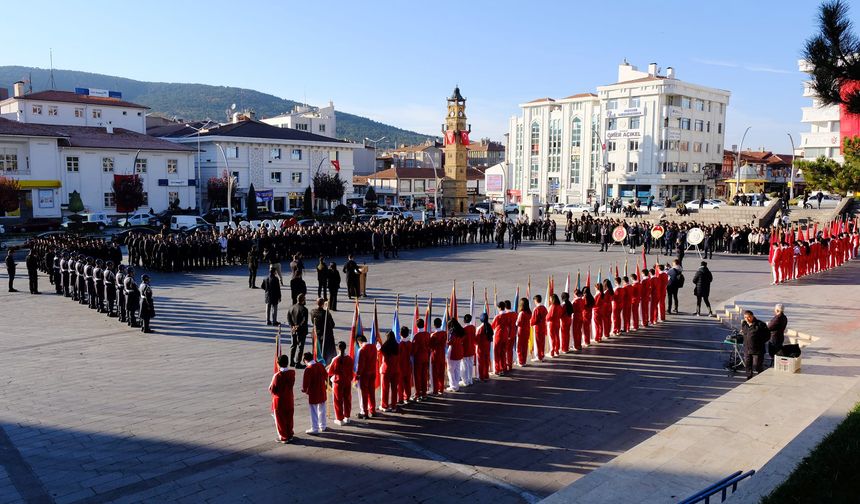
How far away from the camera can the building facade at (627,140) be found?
2763 inches

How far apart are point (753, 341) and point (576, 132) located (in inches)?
2690

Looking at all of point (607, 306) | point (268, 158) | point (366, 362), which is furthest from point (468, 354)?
point (268, 158)

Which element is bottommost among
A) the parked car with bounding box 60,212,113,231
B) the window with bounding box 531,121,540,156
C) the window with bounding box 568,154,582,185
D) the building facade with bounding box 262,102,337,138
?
the parked car with bounding box 60,212,113,231

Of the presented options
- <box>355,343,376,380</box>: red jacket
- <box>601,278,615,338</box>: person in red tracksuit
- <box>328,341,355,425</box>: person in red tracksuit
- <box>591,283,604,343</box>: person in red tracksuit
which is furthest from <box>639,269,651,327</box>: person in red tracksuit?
<box>328,341,355,425</box>: person in red tracksuit

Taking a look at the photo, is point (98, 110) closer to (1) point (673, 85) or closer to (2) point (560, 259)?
(2) point (560, 259)

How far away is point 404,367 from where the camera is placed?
10.6 meters

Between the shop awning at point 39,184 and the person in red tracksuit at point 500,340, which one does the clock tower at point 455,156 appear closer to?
the shop awning at point 39,184

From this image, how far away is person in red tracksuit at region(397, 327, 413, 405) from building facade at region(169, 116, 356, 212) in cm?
4761

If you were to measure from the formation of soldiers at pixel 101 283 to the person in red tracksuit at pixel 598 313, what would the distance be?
33.1 ft

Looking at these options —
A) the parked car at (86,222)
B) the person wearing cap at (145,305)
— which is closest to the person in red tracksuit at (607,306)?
the person wearing cap at (145,305)

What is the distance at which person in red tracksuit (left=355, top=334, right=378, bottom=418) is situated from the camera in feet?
33.1

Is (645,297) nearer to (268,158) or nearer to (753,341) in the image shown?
(753,341)

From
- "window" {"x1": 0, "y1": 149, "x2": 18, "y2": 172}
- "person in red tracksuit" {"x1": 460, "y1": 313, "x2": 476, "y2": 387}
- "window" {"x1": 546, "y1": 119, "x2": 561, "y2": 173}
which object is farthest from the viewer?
"window" {"x1": 546, "y1": 119, "x2": 561, "y2": 173}

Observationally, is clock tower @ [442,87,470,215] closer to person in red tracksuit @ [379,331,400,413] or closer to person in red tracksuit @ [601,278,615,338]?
person in red tracksuit @ [601,278,615,338]
